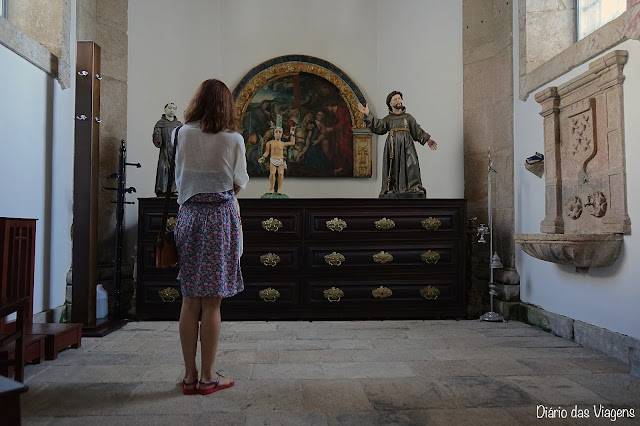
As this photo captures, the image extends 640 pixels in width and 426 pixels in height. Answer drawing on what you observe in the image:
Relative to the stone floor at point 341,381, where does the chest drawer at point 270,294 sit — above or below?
above

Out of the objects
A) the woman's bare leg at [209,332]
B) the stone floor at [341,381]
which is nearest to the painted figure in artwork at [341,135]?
the stone floor at [341,381]

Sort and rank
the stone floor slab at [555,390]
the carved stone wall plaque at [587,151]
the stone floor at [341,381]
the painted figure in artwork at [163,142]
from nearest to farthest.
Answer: the stone floor at [341,381] < the stone floor slab at [555,390] < the carved stone wall plaque at [587,151] < the painted figure in artwork at [163,142]

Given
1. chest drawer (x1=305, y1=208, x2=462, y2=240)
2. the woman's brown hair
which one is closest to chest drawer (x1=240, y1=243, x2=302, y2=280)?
chest drawer (x1=305, y1=208, x2=462, y2=240)

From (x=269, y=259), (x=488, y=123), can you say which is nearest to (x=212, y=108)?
(x=269, y=259)

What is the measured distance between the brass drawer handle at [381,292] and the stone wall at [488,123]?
1.14 m

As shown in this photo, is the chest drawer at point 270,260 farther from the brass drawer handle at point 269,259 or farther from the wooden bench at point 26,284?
the wooden bench at point 26,284

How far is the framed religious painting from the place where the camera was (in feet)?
21.4

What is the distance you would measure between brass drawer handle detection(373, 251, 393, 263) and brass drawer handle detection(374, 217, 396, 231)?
261 mm

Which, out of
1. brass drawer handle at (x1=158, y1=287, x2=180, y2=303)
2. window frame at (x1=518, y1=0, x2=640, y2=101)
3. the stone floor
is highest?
window frame at (x1=518, y1=0, x2=640, y2=101)

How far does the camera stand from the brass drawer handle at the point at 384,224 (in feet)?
17.2

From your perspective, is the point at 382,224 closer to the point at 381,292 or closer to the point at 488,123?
the point at 381,292

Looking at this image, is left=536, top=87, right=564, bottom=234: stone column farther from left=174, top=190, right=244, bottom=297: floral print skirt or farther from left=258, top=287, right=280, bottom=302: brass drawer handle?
left=174, top=190, right=244, bottom=297: floral print skirt

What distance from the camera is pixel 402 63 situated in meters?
6.69

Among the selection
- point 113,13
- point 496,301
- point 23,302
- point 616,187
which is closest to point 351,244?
point 496,301
